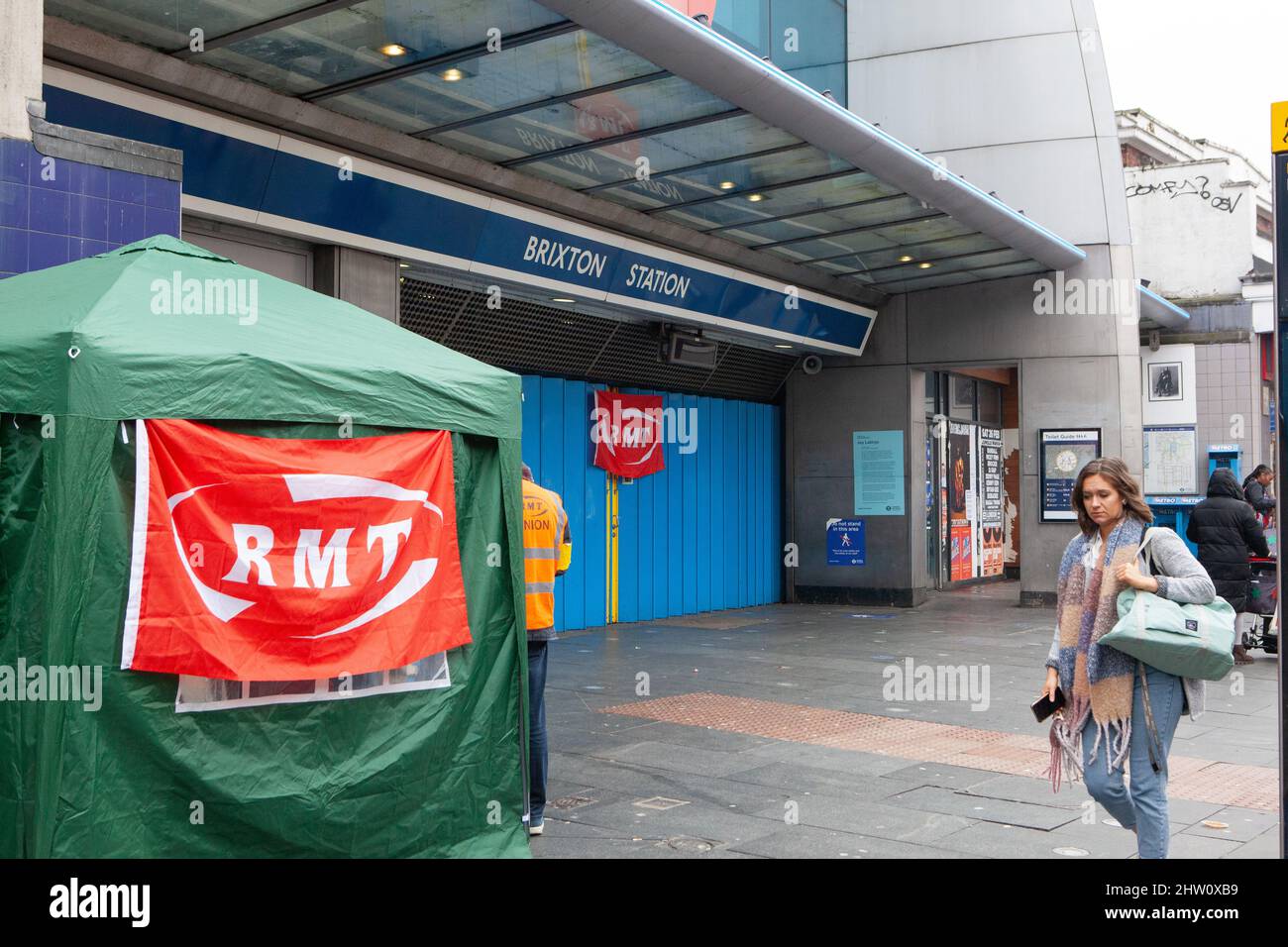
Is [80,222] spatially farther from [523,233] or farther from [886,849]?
[523,233]

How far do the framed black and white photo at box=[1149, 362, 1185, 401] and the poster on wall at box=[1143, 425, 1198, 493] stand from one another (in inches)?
24.6

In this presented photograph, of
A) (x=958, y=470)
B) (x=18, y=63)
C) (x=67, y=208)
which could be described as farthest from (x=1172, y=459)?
(x=18, y=63)

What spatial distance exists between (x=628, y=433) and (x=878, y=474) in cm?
433

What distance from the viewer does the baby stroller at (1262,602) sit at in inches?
484

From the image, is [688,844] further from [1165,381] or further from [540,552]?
[1165,381]

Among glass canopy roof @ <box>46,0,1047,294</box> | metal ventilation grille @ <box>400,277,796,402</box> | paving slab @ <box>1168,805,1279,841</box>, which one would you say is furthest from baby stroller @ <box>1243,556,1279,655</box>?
metal ventilation grille @ <box>400,277,796,402</box>

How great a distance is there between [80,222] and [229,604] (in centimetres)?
274

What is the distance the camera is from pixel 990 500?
866 inches

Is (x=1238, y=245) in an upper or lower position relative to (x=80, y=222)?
upper

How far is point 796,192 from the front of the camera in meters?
12.6

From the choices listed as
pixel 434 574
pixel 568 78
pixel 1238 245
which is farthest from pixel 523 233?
pixel 1238 245

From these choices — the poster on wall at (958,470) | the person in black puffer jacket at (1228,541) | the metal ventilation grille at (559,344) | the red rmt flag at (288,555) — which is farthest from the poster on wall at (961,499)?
the red rmt flag at (288,555)

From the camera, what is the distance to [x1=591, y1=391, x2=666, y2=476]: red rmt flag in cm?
1500

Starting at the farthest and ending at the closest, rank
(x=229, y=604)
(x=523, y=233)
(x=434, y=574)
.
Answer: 1. (x=523, y=233)
2. (x=434, y=574)
3. (x=229, y=604)
